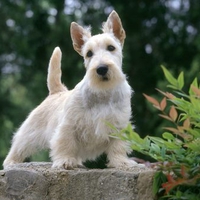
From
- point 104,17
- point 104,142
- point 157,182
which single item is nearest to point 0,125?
point 104,17

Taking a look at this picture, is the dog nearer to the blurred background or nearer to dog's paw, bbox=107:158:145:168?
dog's paw, bbox=107:158:145:168

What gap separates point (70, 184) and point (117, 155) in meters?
1.26

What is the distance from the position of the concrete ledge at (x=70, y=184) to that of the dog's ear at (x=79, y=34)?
2118 mm

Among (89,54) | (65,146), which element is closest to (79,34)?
(89,54)

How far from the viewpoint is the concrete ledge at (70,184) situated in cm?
646

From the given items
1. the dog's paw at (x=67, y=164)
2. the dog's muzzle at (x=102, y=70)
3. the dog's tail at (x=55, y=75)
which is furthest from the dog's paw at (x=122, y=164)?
the dog's tail at (x=55, y=75)

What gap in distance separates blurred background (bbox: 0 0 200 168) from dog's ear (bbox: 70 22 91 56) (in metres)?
13.9

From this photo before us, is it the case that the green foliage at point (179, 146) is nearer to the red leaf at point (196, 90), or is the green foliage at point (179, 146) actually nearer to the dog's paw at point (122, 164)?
the red leaf at point (196, 90)

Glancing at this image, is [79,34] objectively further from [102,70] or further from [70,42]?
[70,42]

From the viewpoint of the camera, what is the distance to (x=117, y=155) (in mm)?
7918

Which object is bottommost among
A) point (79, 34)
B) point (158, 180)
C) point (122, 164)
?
point (122, 164)

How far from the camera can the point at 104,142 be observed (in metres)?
7.98

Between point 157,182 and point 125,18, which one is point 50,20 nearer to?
point 125,18

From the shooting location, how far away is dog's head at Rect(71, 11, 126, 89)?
7715mm
